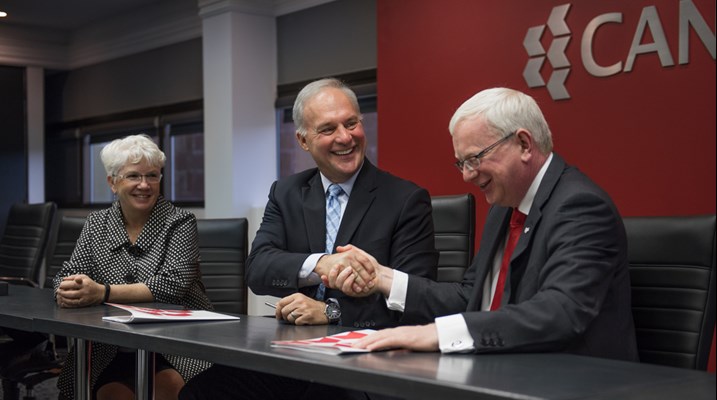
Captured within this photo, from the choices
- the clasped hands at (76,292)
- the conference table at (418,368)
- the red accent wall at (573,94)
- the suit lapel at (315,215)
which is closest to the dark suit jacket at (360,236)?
the suit lapel at (315,215)

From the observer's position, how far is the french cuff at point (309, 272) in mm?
2443

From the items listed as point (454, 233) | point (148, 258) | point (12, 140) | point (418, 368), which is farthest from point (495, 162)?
point (12, 140)

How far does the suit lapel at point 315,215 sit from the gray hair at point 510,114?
2.58 feet

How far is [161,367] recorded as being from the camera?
2771mm

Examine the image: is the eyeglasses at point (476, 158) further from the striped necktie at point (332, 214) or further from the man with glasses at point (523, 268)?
the striped necktie at point (332, 214)

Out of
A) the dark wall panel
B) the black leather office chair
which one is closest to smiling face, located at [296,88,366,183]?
the black leather office chair

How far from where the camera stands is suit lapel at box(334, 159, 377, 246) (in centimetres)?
260

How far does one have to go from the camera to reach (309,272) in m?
2.46

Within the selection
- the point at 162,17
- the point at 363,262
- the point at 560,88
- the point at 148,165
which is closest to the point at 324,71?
the point at 162,17

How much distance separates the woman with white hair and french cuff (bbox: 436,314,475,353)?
1.33 metres

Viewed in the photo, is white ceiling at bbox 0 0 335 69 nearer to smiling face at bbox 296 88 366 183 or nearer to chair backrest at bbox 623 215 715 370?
smiling face at bbox 296 88 366 183

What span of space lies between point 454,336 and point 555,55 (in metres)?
3.04

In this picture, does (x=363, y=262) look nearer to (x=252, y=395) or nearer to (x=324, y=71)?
(x=252, y=395)

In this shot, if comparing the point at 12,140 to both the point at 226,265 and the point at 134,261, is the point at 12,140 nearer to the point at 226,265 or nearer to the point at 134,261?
the point at 226,265
